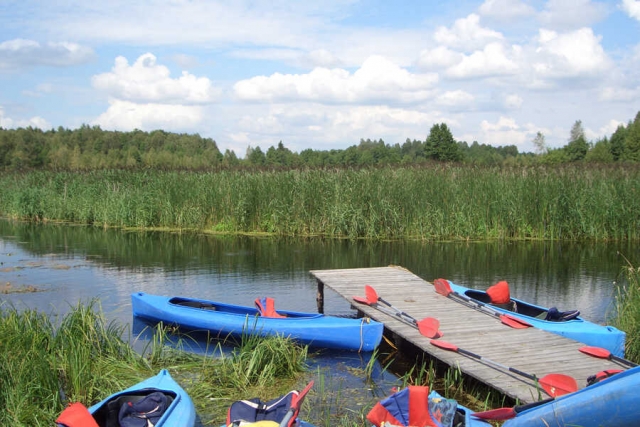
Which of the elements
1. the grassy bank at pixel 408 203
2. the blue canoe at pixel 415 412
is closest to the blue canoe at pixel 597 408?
the blue canoe at pixel 415 412

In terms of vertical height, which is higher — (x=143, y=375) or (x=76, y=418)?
(x=76, y=418)

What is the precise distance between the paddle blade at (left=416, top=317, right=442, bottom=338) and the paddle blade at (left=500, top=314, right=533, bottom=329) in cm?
92

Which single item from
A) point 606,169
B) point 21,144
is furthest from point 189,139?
point 606,169

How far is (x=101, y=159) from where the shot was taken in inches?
1699

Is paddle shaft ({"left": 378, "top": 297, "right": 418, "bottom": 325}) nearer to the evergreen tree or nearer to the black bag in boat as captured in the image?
the black bag in boat

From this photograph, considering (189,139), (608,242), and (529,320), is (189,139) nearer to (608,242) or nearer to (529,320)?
(608,242)

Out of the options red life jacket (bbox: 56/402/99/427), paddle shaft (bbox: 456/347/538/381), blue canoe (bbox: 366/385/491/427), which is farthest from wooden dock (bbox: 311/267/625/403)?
red life jacket (bbox: 56/402/99/427)

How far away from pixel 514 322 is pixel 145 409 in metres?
4.51

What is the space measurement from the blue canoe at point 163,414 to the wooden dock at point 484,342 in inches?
104

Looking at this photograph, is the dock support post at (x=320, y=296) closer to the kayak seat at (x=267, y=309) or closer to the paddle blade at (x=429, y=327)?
the kayak seat at (x=267, y=309)

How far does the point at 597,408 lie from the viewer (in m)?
4.08

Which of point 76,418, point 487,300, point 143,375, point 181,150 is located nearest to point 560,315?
point 487,300

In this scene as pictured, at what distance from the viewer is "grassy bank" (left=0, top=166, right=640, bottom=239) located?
Answer: 15.4 metres

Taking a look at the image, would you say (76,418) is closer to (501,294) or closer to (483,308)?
(483,308)
